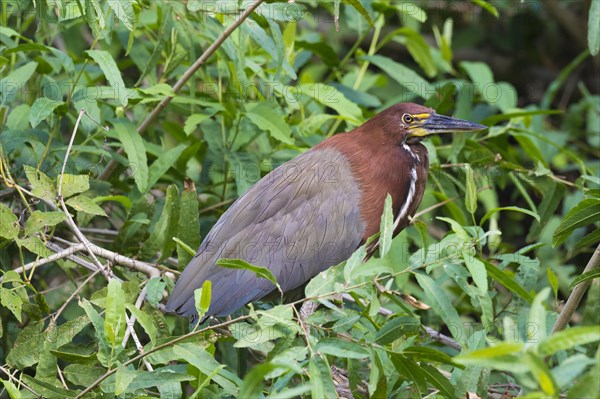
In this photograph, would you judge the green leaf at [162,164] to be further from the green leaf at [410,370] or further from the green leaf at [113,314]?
the green leaf at [410,370]

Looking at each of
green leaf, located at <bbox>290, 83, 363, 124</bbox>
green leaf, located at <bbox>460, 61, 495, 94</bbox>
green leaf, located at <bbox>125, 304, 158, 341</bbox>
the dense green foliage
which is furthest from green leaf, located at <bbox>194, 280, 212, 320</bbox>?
green leaf, located at <bbox>460, 61, 495, 94</bbox>

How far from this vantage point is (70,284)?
384 cm

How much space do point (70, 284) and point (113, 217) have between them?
0.60m

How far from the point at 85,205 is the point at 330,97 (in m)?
1.39

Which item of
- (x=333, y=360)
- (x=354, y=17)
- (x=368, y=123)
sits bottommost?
(x=333, y=360)

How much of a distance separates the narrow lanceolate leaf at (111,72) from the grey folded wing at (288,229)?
2.50 feet

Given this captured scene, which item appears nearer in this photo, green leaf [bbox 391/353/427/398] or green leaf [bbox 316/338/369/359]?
green leaf [bbox 316/338/369/359]

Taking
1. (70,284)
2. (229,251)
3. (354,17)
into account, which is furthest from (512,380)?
(354,17)

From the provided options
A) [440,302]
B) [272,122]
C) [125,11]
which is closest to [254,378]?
[440,302]

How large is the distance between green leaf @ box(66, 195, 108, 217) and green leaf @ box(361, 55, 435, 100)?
1.90 meters

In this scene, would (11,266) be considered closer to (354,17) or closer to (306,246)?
(306,246)

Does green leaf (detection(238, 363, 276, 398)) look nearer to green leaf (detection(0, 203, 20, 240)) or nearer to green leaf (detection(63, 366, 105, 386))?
green leaf (detection(63, 366, 105, 386))

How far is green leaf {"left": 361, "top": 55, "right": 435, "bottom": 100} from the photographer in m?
4.59

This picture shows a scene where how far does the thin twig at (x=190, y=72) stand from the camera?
138 inches
